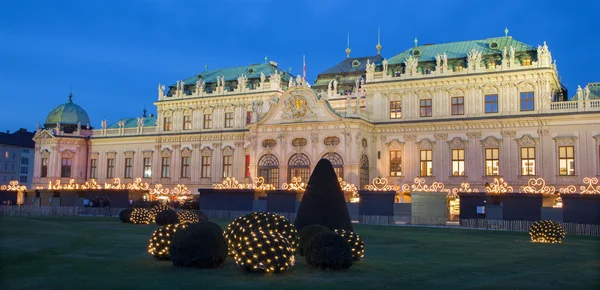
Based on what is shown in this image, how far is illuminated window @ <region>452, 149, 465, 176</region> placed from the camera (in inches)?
2137

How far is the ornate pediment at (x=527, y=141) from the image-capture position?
51.4 metres

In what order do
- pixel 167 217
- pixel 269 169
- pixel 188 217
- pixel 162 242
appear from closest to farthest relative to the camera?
pixel 162 242, pixel 188 217, pixel 167 217, pixel 269 169

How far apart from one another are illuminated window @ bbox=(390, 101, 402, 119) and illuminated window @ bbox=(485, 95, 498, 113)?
8.34m

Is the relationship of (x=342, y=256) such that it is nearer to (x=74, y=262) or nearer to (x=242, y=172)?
(x=74, y=262)

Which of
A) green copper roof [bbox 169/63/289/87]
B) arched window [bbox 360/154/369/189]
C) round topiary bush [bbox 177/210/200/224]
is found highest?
green copper roof [bbox 169/63/289/87]

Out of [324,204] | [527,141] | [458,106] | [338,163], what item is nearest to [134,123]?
[338,163]

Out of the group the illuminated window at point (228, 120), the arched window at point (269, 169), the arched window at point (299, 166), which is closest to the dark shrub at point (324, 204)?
the arched window at point (299, 166)

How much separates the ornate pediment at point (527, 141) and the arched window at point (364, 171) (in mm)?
14086

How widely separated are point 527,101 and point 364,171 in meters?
16.3

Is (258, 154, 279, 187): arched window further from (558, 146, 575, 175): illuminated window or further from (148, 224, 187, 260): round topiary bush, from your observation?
(148, 224, 187, 260): round topiary bush

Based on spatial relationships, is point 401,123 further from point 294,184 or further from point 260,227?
point 260,227

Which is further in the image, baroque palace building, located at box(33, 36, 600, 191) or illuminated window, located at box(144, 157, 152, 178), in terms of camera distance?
illuminated window, located at box(144, 157, 152, 178)

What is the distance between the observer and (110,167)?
7469cm

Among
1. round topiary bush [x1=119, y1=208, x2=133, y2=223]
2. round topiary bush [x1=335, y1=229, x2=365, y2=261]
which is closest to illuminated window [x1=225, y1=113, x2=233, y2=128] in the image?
round topiary bush [x1=119, y1=208, x2=133, y2=223]
